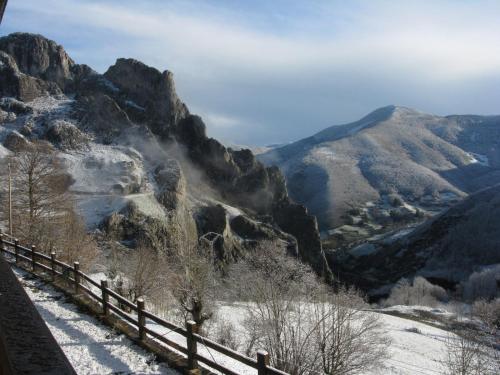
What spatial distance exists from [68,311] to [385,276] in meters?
118

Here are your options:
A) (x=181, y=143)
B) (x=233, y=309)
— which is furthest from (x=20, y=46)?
(x=233, y=309)

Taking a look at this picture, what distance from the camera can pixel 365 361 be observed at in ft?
65.8

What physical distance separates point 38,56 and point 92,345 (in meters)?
110

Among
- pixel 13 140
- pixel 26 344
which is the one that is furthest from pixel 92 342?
pixel 13 140

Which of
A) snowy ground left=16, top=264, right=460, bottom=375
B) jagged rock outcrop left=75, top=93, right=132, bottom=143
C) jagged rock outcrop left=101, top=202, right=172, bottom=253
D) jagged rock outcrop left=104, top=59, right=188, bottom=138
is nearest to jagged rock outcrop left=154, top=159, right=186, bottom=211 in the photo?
jagged rock outcrop left=101, top=202, right=172, bottom=253

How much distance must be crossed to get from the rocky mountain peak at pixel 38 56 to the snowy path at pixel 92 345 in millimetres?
100940

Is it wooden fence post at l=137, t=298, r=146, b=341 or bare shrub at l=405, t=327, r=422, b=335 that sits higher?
wooden fence post at l=137, t=298, r=146, b=341

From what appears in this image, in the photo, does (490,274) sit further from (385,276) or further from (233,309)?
(233,309)

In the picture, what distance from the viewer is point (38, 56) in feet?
350

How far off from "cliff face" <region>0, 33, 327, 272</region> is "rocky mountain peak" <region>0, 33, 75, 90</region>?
213 millimetres

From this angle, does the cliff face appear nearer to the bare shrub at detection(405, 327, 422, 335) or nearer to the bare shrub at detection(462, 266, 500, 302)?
the bare shrub at detection(462, 266, 500, 302)

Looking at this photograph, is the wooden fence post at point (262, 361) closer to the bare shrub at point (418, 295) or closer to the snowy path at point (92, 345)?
the snowy path at point (92, 345)

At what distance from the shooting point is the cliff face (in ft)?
262

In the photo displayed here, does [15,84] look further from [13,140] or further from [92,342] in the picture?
[92,342]
